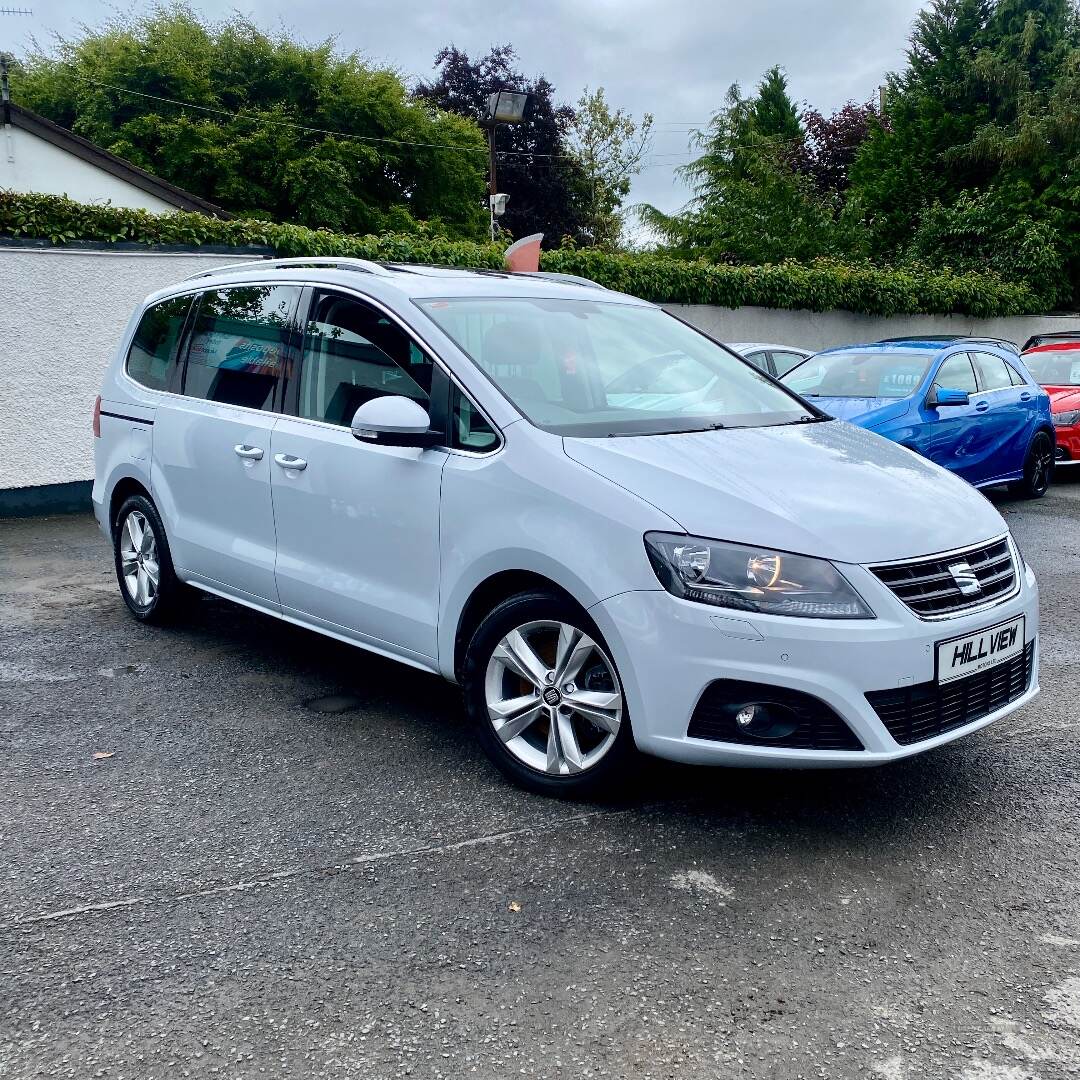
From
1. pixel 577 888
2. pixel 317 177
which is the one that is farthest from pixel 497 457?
pixel 317 177

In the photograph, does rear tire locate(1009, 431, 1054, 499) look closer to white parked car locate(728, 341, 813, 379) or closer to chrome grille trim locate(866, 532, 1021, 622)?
white parked car locate(728, 341, 813, 379)

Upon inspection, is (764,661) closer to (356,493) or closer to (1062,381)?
(356,493)

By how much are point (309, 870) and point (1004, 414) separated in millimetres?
8984

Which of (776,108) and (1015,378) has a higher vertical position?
(776,108)

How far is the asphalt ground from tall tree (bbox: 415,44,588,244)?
134 feet

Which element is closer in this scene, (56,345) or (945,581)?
(945,581)

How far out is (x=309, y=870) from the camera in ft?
11.3

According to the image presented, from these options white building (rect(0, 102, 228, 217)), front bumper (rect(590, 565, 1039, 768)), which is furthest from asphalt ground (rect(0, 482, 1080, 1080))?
white building (rect(0, 102, 228, 217))

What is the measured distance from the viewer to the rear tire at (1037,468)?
11.3 m

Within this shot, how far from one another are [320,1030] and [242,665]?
3.13 meters

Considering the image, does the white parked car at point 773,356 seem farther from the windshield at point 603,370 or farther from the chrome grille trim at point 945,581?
the chrome grille trim at point 945,581

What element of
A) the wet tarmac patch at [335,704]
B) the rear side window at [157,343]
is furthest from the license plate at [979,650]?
the rear side window at [157,343]

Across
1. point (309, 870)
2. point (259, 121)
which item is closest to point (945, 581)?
point (309, 870)

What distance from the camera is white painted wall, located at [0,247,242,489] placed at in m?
9.69
